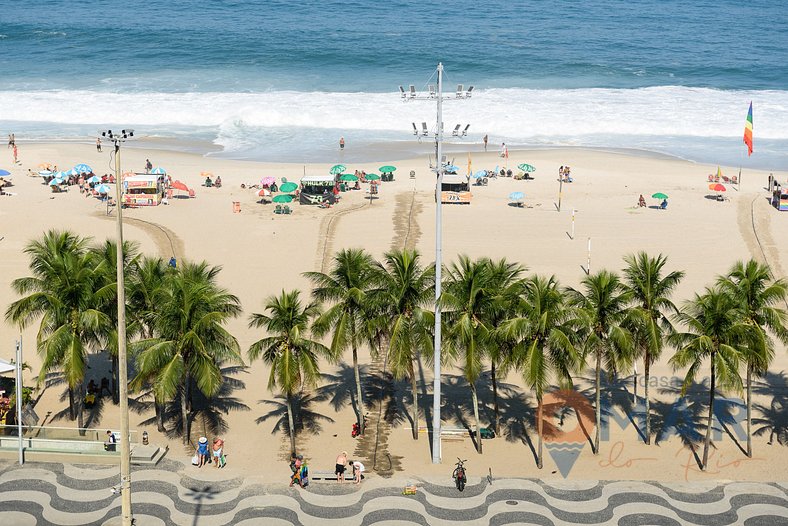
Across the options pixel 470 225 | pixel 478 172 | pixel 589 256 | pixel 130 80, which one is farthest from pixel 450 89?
pixel 589 256

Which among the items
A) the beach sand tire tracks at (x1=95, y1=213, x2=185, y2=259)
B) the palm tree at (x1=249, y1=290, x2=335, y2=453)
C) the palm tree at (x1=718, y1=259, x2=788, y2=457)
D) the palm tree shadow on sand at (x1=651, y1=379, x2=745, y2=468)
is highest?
the palm tree at (x1=718, y1=259, x2=788, y2=457)

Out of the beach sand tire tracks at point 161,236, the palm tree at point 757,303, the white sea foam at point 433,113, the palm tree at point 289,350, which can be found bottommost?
the beach sand tire tracks at point 161,236

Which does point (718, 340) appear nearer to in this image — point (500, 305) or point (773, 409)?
point (500, 305)

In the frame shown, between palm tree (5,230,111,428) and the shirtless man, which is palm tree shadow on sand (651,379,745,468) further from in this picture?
palm tree (5,230,111,428)

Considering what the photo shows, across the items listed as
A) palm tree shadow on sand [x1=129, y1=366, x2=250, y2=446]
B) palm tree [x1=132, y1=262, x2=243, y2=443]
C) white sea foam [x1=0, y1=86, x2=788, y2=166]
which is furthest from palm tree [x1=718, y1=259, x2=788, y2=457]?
white sea foam [x1=0, y1=86, x2=788, y2=166]

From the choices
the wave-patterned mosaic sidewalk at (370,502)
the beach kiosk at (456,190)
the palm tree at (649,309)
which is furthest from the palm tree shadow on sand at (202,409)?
the beach kiosk at (456,190)

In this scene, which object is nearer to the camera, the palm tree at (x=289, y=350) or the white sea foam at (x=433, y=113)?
the palm tree at (x=289, y=350)

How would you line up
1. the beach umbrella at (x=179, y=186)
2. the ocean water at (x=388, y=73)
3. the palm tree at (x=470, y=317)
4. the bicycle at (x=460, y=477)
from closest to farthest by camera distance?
the bicycle at (x=460, y=477) < the palm tree at (x=470, y=317) < the beach umbrella at (x=179, y=186) < the ocean water at (x=388, y=73)

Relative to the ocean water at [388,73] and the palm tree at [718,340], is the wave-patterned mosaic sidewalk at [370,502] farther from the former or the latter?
the ocean water at [388,73]
